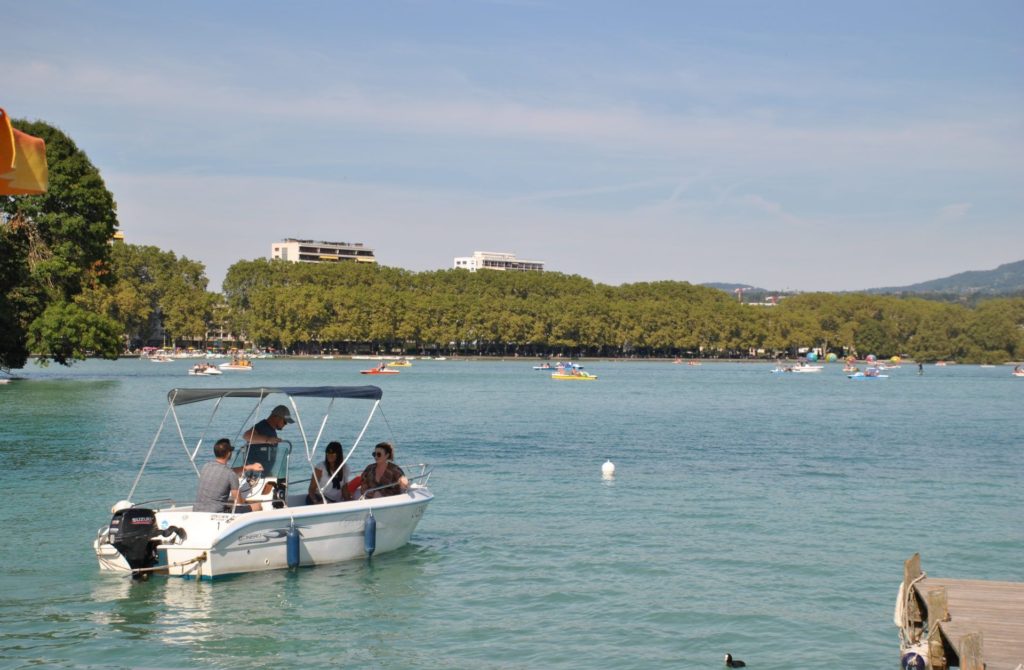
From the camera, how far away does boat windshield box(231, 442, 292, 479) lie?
63.5ft

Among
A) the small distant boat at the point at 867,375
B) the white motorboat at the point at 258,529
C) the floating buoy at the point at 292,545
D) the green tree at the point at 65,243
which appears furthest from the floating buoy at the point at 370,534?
the small distant boat at the point at 867,375

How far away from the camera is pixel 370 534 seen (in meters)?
19.5

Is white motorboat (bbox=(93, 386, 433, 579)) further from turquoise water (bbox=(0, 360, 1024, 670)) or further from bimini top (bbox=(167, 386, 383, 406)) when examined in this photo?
turquoise water (bbox=(0, 360, 1024, 670))

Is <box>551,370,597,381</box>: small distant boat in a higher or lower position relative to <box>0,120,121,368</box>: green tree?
lower

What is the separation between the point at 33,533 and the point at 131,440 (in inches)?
819

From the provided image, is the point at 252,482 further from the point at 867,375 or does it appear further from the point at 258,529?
the point at 867,375

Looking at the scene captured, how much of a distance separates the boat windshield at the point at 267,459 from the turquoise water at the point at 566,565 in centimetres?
184

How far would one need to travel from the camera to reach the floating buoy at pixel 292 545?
723 inches

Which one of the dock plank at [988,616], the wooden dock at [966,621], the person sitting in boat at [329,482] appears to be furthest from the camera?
the person sitting in boat at [329,482]

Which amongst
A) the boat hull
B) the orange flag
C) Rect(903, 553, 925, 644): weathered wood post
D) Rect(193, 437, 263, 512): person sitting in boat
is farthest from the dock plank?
the orange flag

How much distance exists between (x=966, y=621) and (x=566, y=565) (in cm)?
887

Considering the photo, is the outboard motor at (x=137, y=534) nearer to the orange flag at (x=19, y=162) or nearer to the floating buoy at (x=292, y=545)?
the floating buoy at (x=292, y=545)

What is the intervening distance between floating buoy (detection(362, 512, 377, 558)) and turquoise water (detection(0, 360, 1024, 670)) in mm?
407

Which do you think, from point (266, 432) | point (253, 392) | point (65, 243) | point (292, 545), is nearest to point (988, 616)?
point (292, 545)
